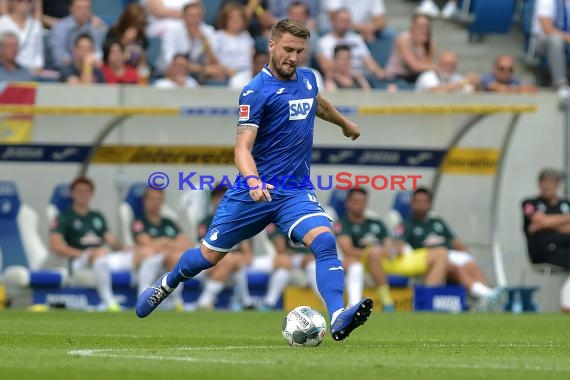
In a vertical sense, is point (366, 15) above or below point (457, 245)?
above

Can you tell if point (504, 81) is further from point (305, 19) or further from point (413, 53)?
point (305, 19)

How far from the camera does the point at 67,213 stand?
655 inches

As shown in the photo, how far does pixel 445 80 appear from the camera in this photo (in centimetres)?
1866

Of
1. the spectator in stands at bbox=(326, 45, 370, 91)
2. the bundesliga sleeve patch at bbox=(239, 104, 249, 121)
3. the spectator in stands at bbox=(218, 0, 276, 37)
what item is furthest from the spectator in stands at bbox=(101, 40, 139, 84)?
the bundesliga sleeve patch at bbox=(239, 104, 249, 121)

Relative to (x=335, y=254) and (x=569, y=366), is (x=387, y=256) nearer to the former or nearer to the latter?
(x=335, y=254)

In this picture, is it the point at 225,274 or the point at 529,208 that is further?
the point at 529,208

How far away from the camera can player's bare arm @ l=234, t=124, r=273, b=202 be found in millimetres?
8430

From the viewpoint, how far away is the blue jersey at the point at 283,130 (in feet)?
29.4

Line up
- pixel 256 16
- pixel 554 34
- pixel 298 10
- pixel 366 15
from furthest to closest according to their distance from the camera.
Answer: pixel 366 15
pixel 256 16
pixel 554 34
pixel 298 10

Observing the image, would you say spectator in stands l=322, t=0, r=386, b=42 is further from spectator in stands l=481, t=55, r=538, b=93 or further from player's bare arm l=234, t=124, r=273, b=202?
player's bare arm l=234, t=124, r=273, b=202

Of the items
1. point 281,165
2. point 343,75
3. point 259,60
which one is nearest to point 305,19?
point 343,75

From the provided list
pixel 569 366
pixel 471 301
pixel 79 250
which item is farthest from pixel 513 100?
pixel 569 366

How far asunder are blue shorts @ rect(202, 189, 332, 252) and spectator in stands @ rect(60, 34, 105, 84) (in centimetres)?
849

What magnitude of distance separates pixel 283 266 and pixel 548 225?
3213 millimetres
